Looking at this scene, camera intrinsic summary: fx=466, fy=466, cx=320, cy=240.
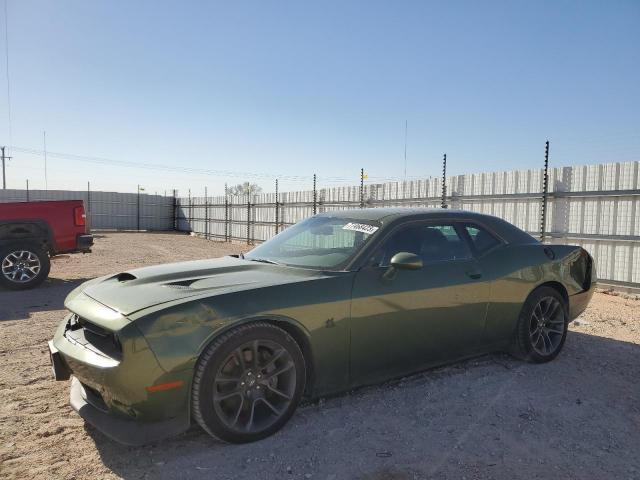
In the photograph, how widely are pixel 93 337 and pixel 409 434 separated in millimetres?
2051

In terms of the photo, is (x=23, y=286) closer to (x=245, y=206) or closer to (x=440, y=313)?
(x=440, y=313)

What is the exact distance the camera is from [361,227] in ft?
12.2

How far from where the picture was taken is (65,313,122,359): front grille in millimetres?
2592

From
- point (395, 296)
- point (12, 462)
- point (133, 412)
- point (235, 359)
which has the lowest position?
point (12, 462)

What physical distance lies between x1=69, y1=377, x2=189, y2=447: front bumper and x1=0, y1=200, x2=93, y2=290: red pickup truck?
21.7ft

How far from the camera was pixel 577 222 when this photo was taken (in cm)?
873

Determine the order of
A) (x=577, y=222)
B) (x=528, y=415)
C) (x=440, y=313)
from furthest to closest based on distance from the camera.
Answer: (x=577, y=222), (x=440, y=313), (x=528, y=415)

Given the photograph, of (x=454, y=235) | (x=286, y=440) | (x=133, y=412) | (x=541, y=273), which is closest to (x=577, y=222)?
(x=541, y=273)

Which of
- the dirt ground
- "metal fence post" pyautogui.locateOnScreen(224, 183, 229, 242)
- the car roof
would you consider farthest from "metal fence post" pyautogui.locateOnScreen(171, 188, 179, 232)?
the car roof

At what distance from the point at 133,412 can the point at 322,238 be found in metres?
2.00

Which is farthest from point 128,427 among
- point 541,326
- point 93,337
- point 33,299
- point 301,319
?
point 33,299

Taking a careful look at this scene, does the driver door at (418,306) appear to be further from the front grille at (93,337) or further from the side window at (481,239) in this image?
the front grille at (93,337)

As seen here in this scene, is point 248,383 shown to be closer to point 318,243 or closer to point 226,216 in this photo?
point 318,243

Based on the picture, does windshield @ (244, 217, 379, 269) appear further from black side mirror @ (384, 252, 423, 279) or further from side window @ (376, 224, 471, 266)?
black side mirror @ (384, 252, 423, 279)
